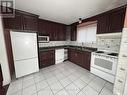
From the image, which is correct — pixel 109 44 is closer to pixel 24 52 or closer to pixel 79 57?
pixel 79 57

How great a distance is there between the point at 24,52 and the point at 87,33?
10.1 feet

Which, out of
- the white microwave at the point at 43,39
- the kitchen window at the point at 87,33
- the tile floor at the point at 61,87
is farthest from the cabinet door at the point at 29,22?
the kitchen window at the point at 87,33

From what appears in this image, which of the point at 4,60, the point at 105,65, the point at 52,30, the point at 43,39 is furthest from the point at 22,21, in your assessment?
the point at 105,65

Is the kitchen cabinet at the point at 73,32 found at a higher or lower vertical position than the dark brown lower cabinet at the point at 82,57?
higher

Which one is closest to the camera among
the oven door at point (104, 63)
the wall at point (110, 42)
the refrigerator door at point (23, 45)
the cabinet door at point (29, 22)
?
the oven door at point (104, 63)

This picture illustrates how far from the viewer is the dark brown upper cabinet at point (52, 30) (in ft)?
10.4

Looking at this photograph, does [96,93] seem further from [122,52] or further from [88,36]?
[88,36]

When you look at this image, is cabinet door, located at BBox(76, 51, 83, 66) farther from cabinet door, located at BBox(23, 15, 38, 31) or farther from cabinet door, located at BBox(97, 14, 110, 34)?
cabinet door, located at BBox(23, 15, 38, 31)

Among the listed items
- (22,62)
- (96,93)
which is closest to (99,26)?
(96,93)

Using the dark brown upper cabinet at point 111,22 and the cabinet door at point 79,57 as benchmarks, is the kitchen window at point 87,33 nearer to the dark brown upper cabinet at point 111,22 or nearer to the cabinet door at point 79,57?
the dark brown upper cabinet at point 111,22

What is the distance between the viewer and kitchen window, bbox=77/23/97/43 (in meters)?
3.04

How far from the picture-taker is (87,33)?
338 centimetres

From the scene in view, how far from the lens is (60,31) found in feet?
13.1

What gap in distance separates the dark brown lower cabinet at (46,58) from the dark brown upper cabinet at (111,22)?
2.37 m
